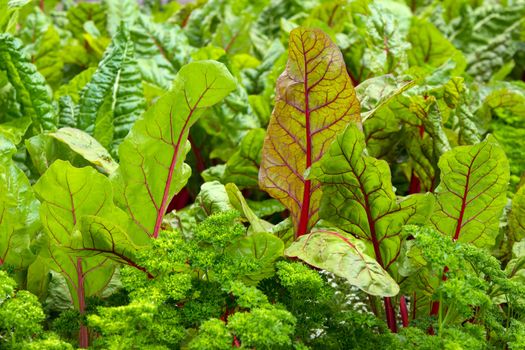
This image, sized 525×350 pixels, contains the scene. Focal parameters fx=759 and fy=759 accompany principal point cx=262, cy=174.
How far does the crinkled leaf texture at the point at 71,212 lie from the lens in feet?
3.71

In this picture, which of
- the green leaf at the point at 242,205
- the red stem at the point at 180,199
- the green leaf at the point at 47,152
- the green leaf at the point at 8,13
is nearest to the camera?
the green leaf at the point at 242,205

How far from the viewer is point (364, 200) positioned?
3.96 ft

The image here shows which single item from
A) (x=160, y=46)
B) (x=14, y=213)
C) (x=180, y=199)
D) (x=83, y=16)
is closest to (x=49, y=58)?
(x=160, y=46)

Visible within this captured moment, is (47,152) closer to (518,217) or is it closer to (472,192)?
(472,192)

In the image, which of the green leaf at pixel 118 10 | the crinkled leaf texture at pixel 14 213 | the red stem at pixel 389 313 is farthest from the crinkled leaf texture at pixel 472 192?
the green leaf at pixel 118 10

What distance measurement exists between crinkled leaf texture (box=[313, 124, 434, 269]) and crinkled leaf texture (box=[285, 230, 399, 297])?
0.21ft

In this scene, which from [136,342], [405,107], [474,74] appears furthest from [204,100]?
[474,74]

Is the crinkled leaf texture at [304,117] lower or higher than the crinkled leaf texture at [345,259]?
higher

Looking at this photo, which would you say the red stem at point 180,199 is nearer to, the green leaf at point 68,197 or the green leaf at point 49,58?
the green leaf at point 49,58

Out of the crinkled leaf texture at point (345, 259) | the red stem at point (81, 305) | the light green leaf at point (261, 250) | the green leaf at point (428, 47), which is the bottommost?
the green leaf at point (428, 47)

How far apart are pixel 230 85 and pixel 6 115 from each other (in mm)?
662

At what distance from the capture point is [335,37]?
1977mm

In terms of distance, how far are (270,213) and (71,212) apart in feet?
1.80

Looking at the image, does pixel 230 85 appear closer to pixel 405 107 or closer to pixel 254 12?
pixel 405 107
